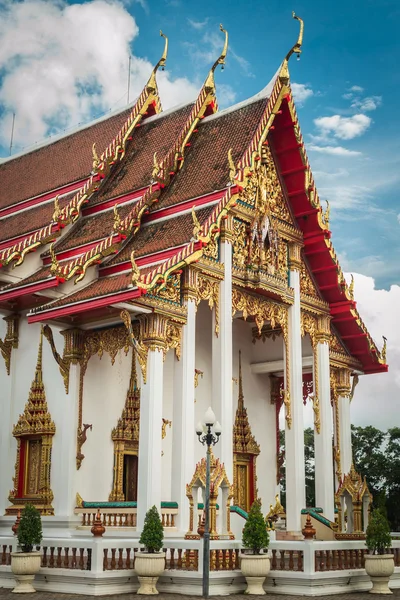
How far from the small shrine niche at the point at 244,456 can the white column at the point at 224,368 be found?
3553 millimetres

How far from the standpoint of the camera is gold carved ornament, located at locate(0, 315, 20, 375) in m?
14.8

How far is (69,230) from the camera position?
15633mm

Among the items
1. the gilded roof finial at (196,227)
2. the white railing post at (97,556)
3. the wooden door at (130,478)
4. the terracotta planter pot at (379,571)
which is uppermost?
the gilded roof finial at (196,227)

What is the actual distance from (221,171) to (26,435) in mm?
5465

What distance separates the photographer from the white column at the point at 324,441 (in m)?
16.0

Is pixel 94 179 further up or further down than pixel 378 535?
further up

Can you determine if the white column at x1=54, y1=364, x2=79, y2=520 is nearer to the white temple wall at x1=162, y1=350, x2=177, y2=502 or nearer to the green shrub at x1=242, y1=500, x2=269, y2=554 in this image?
the white temple wall at x1=162, y1=350, x2=177, y2=502

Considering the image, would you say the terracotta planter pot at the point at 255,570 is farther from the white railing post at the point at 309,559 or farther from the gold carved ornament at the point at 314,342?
the gold carved ornament at the point at 314,342

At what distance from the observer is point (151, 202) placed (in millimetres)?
14805

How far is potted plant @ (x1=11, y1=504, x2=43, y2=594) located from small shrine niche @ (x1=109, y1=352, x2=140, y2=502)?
279 centimetres

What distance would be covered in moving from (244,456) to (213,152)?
6.11m

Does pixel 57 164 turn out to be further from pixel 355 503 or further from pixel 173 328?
pixel 355 503

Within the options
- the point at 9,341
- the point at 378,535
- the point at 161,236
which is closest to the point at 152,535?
the point at 378,535

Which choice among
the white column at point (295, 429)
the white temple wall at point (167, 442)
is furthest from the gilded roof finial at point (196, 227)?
the white column at point (295, 429)
